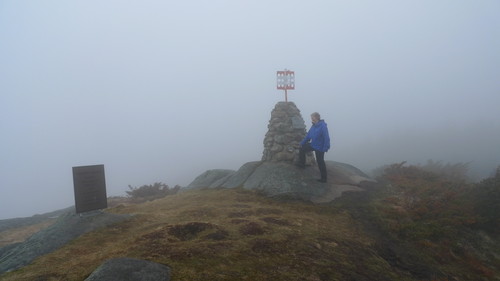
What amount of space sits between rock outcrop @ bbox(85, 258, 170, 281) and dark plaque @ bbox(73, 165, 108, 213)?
251 inches

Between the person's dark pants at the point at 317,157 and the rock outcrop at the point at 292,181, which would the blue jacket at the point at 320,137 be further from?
the rock outcrop at the point at 292,181

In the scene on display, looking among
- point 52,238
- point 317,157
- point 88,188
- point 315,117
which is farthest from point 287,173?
point 52,238

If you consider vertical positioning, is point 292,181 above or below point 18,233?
above

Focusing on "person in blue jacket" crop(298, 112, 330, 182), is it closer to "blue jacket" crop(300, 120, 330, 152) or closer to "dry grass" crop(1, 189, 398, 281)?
"blue jacket" crop(300, 120, 330, 152)

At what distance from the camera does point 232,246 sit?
848 centimetres

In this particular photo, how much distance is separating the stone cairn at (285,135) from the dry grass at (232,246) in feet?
16.6

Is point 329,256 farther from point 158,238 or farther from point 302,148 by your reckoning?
point 302,148

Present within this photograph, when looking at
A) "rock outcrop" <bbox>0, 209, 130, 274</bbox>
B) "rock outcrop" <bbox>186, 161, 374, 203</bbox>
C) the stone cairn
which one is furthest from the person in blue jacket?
"rock outcrop" <bbox>0, 209, 130, 274</bbox>

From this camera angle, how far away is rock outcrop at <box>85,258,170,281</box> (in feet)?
20.2

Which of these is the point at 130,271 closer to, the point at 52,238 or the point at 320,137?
the point at 52,238

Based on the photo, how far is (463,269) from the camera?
31.9ft

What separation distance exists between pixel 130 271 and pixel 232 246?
287cm

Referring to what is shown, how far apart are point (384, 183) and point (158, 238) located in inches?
553

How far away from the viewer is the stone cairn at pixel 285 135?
18.0 metres
